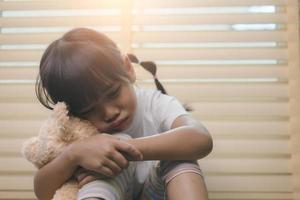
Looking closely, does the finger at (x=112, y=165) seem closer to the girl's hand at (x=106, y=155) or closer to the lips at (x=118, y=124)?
the girl's hand at (x=106, y=155)

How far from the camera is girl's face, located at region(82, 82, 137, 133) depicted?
2.47 ft

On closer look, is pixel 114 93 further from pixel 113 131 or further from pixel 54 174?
pixel 54 174

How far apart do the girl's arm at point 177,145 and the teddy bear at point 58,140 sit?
68 millimetres

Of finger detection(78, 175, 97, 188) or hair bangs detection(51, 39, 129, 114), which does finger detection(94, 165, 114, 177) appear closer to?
finger detection(78, 175, 97, 188)

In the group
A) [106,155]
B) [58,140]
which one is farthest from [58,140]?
[106,155]

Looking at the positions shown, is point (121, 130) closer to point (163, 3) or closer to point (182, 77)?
point (182, 77)

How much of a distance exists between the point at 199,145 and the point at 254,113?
42 centimetres

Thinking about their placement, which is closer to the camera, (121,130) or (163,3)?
(121,130)

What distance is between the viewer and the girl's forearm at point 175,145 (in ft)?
2.17

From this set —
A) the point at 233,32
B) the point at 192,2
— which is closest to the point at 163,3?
the point at 192,2

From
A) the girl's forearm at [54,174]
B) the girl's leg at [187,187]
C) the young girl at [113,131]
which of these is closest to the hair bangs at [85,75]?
the young girl at [113,131]

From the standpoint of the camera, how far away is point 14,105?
3.57 feet

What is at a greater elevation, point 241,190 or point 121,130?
point 121,130

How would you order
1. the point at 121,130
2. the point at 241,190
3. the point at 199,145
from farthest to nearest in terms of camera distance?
the point at 241,190, the point at 121,130, the point at 199,145
